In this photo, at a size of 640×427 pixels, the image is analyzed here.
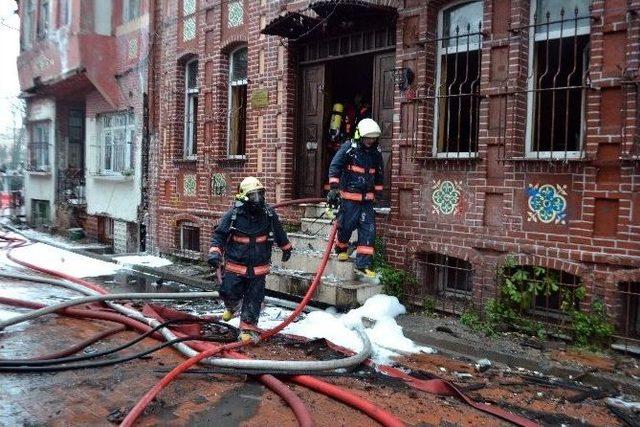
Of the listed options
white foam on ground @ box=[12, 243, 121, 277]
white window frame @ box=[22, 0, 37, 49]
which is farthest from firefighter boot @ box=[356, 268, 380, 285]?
white window frame @ box=[22, 0, 37, 49]

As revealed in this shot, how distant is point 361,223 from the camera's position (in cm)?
771

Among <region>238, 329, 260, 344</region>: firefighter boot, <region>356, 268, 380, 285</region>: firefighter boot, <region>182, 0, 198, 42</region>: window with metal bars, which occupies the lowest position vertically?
<region>238, 329, 260, 344</region>: firefighter boot

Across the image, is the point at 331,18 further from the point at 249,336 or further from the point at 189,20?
the point at 249,336

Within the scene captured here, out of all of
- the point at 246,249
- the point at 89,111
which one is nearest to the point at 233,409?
the point at 246,249

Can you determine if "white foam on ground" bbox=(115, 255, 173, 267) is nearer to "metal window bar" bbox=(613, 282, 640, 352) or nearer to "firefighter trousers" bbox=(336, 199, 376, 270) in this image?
"firefighter trousers" bbox=(336, 199, 376, 270)

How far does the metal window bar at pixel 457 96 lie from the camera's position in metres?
7.60

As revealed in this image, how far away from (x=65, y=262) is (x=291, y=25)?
709 centimetres

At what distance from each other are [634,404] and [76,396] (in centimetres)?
473

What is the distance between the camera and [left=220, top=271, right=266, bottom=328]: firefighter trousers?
646 cm

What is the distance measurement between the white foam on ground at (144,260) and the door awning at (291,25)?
533 cm

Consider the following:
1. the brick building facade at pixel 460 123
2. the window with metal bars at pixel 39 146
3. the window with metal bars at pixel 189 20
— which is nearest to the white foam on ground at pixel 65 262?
the brick building facade at pixel 460 123

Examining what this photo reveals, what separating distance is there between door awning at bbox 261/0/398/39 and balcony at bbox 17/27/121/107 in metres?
6.89

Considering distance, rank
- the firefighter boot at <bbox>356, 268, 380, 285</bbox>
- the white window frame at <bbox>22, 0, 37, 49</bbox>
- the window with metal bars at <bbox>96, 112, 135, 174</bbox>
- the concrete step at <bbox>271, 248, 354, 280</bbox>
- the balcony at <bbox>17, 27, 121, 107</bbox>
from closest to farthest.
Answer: the firefighter boot at <bbox>356, 268, 380, 285</bbox> < the concrete step at <bbox>271, 248, 354, 280</bbox> < the window with metal bars at <bbox>96, 112, 135, 174</bbox> < the balcony at <bbox>17, 27, 121, 107</bbox> < the white window frame at <bbox>22, 0, 37, 49</bbox>

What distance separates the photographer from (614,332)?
620cm
